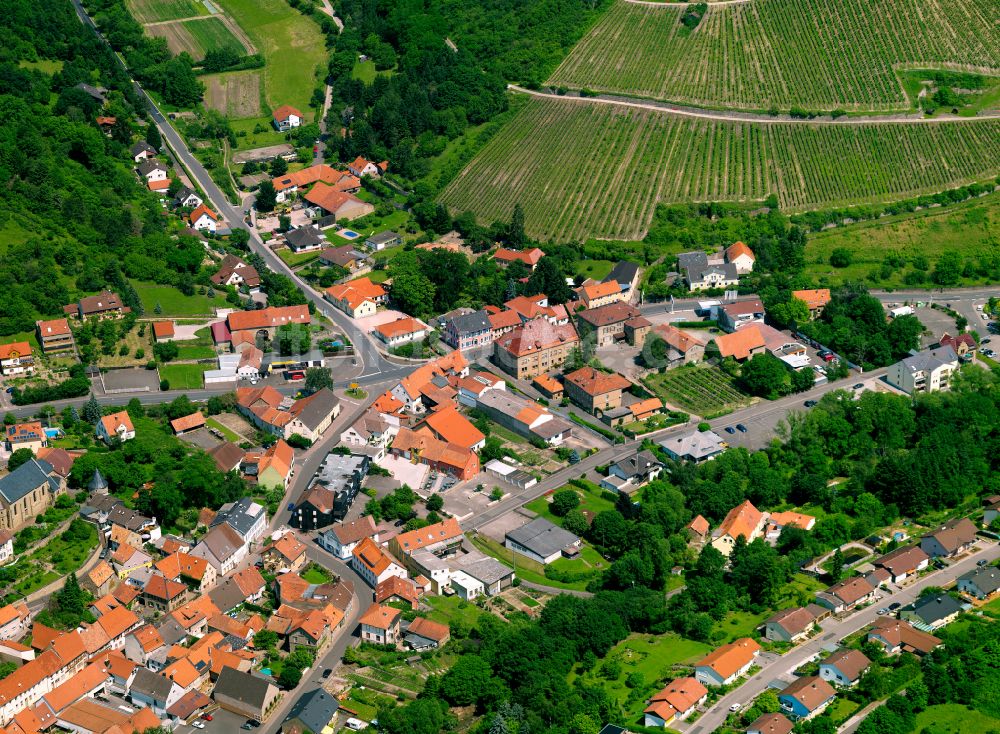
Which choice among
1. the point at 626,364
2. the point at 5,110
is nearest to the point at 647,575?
the point at 626,364

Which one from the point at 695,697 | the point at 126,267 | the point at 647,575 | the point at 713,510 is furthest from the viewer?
the point at 126,267

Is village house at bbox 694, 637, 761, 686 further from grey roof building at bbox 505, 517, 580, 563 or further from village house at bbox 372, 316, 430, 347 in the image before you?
village house at bbox 372, 316, 430, 347

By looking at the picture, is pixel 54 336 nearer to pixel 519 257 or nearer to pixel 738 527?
pixel 519 257

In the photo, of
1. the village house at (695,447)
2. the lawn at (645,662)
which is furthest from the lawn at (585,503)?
the lawn at (645,662)

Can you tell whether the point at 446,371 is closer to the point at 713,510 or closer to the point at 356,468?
the point at 356,468

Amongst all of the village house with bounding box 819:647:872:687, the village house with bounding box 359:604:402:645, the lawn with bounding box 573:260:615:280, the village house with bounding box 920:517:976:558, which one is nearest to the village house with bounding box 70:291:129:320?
the lawn with bounding box 573:260:615:280

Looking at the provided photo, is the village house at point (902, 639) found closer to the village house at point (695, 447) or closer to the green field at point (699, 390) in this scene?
the village house at point (695, 447)
